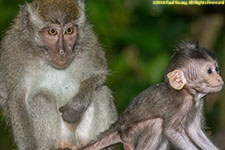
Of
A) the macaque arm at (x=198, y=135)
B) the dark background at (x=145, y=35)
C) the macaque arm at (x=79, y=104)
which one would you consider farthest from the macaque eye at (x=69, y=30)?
the dark background at (x=145, y=35)

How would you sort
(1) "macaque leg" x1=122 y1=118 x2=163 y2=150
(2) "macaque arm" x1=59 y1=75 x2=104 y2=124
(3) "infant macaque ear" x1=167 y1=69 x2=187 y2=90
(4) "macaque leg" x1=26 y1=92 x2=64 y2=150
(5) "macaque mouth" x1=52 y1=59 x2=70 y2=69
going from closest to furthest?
(3) "infant macaque ear" x1=167 y1=69 x2=187 y2=90 < (1) "macaque leg" x1=122 y1=118 x2=163 y2=150 < (5) "macaque mouth" x1=52 y1=59 x2=70 y2=69 < (4) "macaque leg" x1=26 y1=92 x2=64 y2=150 < (2) "macaque arm" x1=59 y1=75 x2=104 y2=124

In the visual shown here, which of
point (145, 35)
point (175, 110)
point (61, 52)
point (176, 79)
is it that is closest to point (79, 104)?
point (61, 52)

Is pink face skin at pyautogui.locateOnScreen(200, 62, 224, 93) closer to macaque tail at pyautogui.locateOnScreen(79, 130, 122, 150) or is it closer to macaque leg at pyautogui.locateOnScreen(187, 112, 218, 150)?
macaque leg at pyautogui.locateOnScreen(187, 112, 218, 150)

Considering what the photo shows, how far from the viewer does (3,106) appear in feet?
36.9

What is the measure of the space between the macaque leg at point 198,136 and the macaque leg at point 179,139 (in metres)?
0.13

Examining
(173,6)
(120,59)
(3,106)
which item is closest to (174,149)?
(3,106)

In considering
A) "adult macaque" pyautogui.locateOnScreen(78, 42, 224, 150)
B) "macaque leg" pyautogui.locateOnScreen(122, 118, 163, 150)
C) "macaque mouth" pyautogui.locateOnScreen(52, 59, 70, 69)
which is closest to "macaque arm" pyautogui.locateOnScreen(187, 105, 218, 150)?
"adult macaque" pyautogui.locateOnScreen(78, 42, 224, 150)

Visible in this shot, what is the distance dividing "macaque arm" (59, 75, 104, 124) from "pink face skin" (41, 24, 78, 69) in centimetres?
64

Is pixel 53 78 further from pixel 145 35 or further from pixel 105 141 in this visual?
pixel 145 35

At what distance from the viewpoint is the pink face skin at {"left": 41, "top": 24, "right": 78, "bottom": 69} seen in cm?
973

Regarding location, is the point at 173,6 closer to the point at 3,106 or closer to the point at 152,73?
the point at 152,73

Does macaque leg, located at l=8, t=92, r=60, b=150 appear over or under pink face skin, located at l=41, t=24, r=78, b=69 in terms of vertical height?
under

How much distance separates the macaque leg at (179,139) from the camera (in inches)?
351

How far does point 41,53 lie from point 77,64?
2.39 feet
